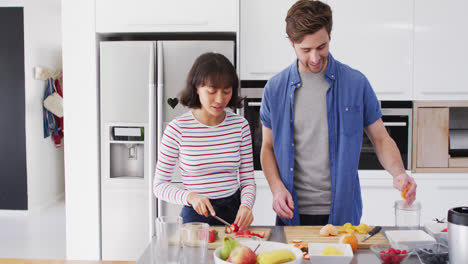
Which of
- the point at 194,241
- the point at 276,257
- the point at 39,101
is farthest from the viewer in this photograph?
the point at 39,101

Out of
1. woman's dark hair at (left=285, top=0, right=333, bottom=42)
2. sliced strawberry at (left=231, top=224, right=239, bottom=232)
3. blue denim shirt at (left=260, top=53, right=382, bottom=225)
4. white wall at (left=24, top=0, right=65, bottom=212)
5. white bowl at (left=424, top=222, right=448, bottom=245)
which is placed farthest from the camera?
white wall at (left=24, top=0, right=65, bottom=212)

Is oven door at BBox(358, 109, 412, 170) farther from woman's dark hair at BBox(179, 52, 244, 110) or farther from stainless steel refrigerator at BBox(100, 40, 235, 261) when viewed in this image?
woman's dark hair at BBox(179, 52, 244, 110)

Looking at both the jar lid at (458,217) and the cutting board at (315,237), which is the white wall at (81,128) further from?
the jar lid at (458,217)

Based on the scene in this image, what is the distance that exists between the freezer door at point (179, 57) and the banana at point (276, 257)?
1.89 m

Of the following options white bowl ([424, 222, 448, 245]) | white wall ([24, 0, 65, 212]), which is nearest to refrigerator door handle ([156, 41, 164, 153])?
white bowl ([424, 222, 448, 245])

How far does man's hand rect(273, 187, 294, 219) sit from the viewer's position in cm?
158

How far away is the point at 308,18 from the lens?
5.09 ft

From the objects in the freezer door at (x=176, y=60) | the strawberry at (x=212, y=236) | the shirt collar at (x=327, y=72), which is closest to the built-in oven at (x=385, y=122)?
the freezer door at (x=176, y=60)

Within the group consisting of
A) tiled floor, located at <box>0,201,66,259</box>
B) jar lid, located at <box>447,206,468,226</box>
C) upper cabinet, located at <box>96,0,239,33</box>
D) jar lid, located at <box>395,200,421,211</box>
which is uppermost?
upper cabinet, located at <box>96,0,239,33</box>

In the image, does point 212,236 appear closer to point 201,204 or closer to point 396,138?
point 201,204

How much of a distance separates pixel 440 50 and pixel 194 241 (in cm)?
241

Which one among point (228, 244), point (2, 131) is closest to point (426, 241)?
point (228, 244)

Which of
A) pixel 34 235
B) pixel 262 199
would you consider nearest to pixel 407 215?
pixel 262 199

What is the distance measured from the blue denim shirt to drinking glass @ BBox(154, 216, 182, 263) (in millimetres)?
729
